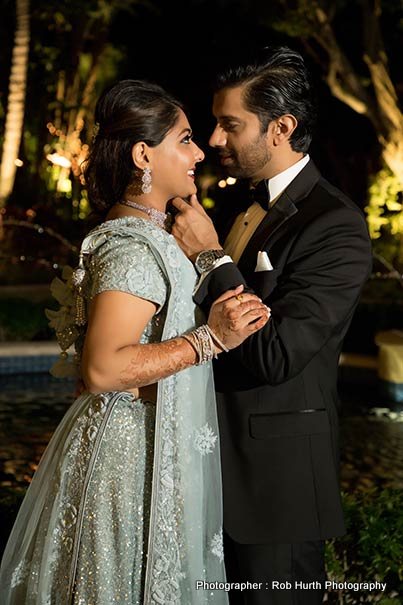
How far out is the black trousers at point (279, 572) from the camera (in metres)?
2.93

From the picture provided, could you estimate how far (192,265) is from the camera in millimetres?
2922

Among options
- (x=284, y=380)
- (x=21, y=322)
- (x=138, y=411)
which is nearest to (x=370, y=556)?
(x=284, y=380)

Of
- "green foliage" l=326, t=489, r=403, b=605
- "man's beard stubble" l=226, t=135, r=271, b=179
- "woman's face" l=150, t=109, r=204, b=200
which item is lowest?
"green foliage" l=326, t=489, r=403, b=605

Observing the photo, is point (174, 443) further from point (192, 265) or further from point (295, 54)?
point (295, 54)

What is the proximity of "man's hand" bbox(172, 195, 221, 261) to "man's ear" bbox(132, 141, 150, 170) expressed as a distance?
15 cm

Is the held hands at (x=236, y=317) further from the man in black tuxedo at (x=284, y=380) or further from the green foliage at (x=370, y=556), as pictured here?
the green foliage at (x=370, y=556)

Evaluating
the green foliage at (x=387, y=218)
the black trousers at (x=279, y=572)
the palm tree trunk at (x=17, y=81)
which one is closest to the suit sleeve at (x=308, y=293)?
the black trousers at (x=279, y=572)

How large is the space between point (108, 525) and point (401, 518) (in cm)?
147

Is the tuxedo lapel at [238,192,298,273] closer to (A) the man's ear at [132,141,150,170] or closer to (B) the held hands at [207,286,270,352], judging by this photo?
(B) the held hands at [207,286,270,352]

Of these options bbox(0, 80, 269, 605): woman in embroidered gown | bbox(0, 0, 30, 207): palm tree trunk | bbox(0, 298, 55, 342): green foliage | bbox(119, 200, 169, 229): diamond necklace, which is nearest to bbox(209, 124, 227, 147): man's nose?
bbox(0, 80, 269, 605): woman in embroidered gown

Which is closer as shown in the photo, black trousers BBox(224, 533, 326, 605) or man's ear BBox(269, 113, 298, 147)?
black trousers BBox(224, 533, 326, 605)

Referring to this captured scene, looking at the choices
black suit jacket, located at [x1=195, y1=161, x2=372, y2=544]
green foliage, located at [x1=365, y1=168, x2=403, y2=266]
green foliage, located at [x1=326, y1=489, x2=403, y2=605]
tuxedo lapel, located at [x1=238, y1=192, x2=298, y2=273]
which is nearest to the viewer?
black suit jacket, located at [x1=195, y1=161, x2=372, y2=544]

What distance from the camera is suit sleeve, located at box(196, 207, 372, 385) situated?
2809 mm

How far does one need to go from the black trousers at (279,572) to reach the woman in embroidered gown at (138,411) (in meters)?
0.10
